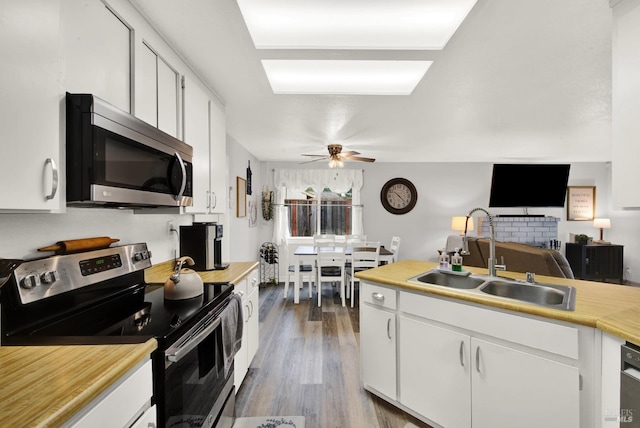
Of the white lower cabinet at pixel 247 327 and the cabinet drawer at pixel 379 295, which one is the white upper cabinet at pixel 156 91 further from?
the cabinet drawer at pixel 379 295

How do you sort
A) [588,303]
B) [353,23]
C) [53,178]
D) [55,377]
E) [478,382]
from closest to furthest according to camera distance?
[55,377], [53,178], [588,303], [478,382], [353,23]

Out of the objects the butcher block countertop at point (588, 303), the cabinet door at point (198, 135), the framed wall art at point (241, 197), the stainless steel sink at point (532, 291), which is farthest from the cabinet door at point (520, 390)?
the framed wall art at point (241, 197)

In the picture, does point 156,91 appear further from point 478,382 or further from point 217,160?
point 478,382

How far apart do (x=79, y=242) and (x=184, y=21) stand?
1.23 metres

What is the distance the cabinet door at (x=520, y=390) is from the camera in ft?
4.00

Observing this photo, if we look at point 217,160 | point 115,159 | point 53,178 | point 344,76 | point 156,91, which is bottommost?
point 53,178

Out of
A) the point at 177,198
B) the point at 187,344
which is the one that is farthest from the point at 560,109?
the point at 187,344

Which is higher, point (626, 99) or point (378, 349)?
point (626, 99)

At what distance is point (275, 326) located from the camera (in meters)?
3.25

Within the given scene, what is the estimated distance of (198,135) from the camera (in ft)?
6.55

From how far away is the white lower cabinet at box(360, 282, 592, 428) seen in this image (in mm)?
1243

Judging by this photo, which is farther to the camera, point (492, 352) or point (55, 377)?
point (492, 352)

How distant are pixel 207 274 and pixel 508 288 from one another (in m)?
2.02

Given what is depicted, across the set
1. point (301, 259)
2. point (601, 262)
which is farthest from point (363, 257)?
point (601, 262)
